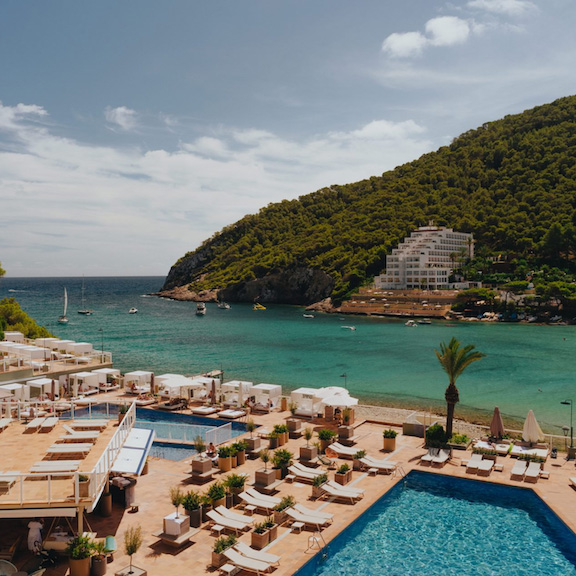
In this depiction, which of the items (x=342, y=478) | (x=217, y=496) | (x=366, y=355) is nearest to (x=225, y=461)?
(x=217, y=496)

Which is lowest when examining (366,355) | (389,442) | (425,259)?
(366,355)

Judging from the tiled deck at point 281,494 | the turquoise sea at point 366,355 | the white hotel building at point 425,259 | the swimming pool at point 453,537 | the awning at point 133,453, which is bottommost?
the turquoise sea at point 366,355

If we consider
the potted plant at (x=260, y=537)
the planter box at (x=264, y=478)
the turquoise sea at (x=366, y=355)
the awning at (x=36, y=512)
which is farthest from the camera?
the turquoise sea at (x=366, y=355)

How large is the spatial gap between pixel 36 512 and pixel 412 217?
5779 inches

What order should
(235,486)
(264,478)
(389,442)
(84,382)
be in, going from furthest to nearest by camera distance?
(84,382) → (389,442) → (264,478) → (235,486)

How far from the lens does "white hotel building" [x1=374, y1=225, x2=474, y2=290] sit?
12012cm

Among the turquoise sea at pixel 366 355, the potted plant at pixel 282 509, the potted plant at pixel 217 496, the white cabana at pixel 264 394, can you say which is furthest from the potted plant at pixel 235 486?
the turquoise sea at pixel 366 355

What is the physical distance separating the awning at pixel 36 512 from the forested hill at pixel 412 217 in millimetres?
110086

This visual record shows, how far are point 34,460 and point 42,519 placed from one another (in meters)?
1.37

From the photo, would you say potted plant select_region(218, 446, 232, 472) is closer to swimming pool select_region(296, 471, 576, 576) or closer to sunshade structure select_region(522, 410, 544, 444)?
swimming pool select_region(296, 471, 576, 576)

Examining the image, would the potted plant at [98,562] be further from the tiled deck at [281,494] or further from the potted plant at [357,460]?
the potted plant at [357,460]

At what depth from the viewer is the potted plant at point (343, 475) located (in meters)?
15.3

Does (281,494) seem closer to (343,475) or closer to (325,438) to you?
(343,475)

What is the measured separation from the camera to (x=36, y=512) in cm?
948
